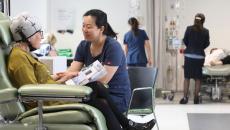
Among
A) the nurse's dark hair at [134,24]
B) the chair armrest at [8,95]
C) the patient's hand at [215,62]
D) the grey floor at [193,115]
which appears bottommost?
the grey floor at [193,115]

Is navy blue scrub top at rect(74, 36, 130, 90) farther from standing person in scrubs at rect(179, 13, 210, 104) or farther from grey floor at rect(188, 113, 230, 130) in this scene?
standing person in scrubs at rect(179, 13, 210, 104)

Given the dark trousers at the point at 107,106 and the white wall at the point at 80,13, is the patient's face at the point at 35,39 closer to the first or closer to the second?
the dark trousers at the point at 107,106

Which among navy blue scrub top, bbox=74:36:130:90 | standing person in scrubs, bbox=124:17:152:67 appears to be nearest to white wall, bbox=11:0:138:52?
standing person in scrubs, bbox=124:17:152:67

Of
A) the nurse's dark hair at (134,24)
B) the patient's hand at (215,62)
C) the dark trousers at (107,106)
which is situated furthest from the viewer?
the patient's hand at (215,62)

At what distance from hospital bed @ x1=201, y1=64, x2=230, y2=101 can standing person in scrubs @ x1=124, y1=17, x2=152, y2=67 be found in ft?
3.39

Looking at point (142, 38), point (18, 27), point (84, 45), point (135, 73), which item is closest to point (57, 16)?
point (142, 38)

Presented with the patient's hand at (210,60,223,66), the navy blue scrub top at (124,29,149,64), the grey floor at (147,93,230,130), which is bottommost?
the grey floor at (147,93,230,130)

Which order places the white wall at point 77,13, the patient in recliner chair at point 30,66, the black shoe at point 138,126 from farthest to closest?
the white wall at point 77,13 → the black shoe at point 138,126 → the patient in recliner chair at point 30,66

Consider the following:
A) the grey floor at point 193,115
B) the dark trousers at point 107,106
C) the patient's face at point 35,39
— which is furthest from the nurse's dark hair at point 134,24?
the patient's face at point 35,39

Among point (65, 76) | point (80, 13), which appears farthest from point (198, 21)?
point (65, 76)

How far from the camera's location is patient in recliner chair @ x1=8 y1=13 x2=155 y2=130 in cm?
249

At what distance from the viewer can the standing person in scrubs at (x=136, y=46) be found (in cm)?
672

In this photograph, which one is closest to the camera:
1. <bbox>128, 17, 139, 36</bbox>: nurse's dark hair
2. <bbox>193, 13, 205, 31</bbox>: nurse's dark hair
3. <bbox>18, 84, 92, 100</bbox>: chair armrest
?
<bbox>18, 84, 92, 100</bbox>: chair armrest

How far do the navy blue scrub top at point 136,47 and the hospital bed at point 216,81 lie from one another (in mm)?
1081
